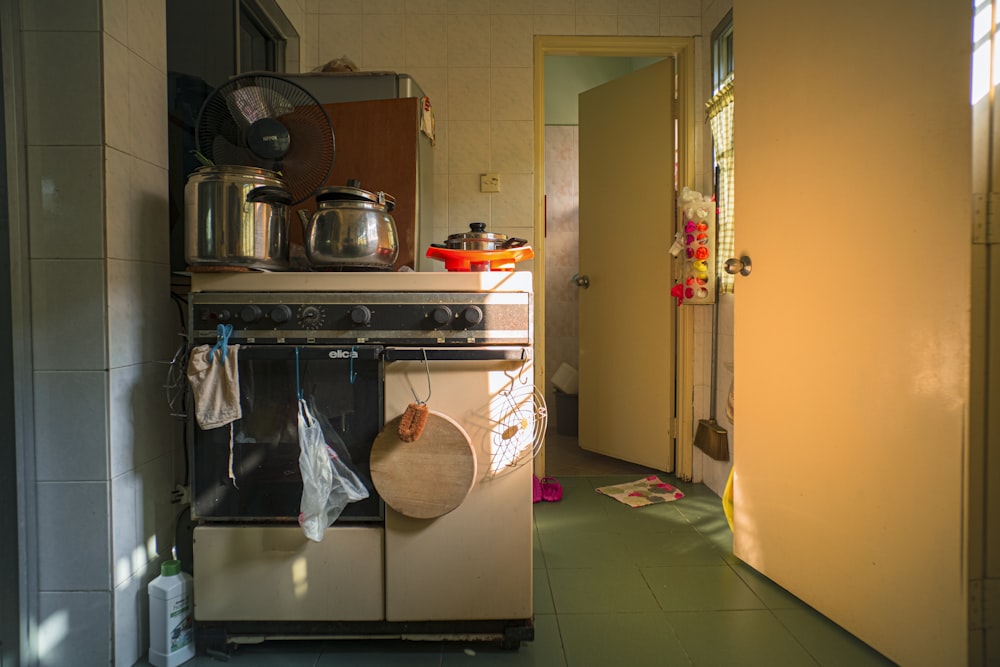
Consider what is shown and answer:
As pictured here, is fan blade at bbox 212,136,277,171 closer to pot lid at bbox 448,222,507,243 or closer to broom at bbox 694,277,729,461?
pot lid at bbox 448,222,507,243

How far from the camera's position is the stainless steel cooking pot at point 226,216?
4.49 feet

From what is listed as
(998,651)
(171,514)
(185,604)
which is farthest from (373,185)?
(998,651)

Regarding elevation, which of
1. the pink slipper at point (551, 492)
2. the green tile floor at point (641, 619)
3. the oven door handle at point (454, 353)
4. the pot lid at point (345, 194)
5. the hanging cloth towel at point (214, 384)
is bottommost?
the green tile floor at point (641, 619)

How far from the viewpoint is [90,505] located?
1.34 meters

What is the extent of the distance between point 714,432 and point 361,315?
1.88 metres

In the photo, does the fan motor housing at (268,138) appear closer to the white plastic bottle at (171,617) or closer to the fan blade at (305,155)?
the fan blade at (305,155)

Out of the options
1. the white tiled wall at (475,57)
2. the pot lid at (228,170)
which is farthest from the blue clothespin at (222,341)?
the white tiled wall at (475,57)

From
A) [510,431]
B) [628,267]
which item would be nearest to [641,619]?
[510,431]

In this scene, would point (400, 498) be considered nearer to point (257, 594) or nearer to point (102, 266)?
Answer: point (257, 594)

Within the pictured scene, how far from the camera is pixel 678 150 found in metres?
2.87

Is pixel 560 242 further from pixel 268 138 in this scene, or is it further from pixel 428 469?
pixel 428 469

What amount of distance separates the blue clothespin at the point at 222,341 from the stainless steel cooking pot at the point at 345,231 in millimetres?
261

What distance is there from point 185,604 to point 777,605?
5.44ft

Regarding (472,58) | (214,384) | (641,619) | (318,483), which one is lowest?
(641,619)
